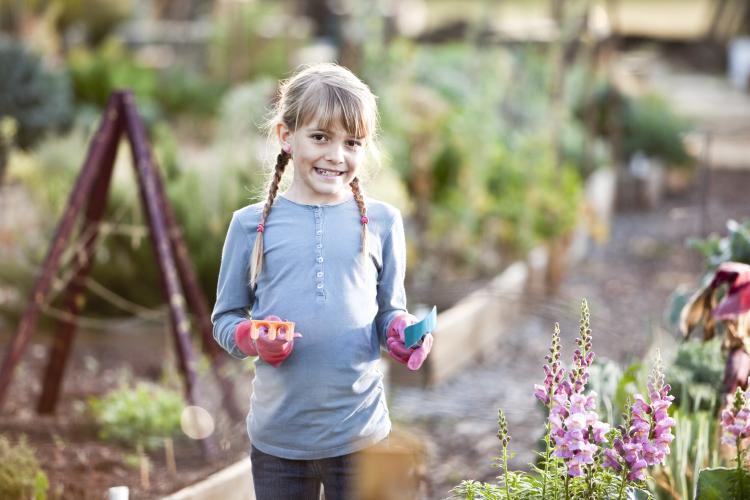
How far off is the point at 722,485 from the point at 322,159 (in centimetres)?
110

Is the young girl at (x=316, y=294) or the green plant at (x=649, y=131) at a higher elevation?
the green plant at (x=649, y=131)

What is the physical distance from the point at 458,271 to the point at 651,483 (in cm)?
357

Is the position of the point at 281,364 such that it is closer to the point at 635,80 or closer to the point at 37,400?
the point at 37,400

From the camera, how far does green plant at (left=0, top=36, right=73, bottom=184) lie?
354 inches

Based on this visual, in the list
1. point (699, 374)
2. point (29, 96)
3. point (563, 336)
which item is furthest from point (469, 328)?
point (29, 96)

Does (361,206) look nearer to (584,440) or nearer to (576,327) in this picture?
(584,440)

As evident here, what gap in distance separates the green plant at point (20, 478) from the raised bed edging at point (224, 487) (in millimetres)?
343

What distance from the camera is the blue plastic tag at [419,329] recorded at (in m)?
2.04

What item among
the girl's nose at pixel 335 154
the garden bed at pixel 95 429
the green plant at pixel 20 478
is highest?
the girl's nose at pixel 335 154

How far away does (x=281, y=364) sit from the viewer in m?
2.15

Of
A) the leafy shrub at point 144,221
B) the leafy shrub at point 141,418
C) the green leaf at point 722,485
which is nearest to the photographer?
the green leaf at point 722,485

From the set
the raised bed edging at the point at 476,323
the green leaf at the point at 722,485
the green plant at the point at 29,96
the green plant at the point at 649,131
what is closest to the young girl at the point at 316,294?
the green leaf at the point at 722,485

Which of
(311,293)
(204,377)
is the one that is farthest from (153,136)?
(311,293)

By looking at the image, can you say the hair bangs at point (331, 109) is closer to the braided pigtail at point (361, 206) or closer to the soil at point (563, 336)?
the braided pigtail at point (361, 206)
